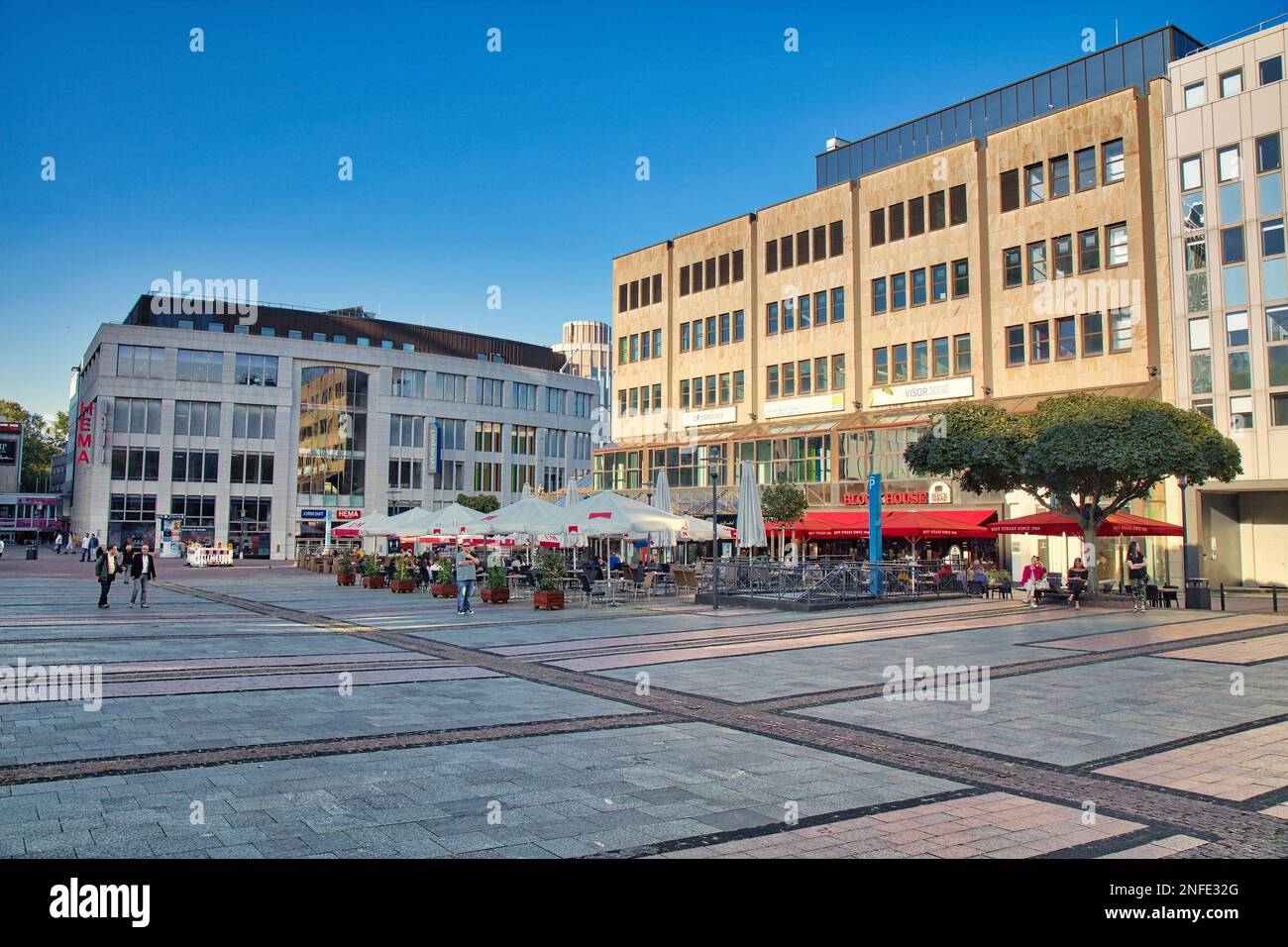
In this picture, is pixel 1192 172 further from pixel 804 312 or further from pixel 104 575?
pixel 104 575

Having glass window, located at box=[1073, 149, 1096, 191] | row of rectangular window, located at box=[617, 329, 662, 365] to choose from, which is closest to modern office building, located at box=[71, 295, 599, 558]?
row of rectangular window, located at box=[617, 329, 662, 365]

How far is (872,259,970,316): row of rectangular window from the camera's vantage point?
136 ft

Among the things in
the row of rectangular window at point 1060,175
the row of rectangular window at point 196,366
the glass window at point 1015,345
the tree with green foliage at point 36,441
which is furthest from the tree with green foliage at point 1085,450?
the tree with green foliage at point 36,441

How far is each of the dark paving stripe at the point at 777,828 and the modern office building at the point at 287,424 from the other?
66769mm

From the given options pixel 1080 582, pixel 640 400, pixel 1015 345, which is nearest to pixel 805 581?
pixel 1080 582

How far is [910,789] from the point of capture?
6844 mm

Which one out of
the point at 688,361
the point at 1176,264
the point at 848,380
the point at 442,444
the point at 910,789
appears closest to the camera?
the point at 910,789

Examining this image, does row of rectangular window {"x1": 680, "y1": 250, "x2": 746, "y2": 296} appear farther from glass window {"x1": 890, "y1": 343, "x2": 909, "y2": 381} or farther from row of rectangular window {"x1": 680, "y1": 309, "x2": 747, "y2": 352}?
glass window {"x1": 890, "y1": 343, "x2": 909, "y2": 381}

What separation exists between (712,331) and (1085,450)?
30092 millimetres

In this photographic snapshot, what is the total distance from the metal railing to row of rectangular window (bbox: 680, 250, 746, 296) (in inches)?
1105
